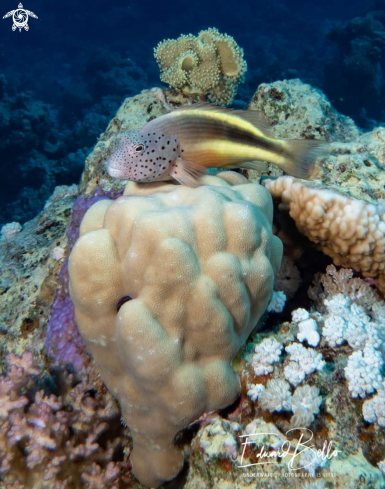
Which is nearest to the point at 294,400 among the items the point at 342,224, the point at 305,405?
the point at 305,405

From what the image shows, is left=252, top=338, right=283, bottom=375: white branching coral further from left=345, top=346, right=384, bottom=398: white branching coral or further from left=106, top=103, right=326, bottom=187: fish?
left=106, top=103, right=326, bottom=187: fish

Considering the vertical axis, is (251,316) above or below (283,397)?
above

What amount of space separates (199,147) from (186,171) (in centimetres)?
28

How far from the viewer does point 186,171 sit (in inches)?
106

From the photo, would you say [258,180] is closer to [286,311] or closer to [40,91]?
[286,311]

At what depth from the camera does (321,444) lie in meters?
1.95

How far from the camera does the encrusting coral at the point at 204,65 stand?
438 cm

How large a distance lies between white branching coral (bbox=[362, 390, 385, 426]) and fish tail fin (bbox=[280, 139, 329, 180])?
1763mm

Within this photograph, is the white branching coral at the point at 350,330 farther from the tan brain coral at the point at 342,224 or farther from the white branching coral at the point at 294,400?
the tan brain coral at the point at 342,224

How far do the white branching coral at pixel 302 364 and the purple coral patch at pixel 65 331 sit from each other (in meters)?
1.62

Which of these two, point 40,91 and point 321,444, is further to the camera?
point 40,91

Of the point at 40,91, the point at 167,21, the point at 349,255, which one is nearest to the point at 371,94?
the point at 349,255

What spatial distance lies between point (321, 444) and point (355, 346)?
25.7 inches

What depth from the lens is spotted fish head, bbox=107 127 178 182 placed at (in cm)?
253
